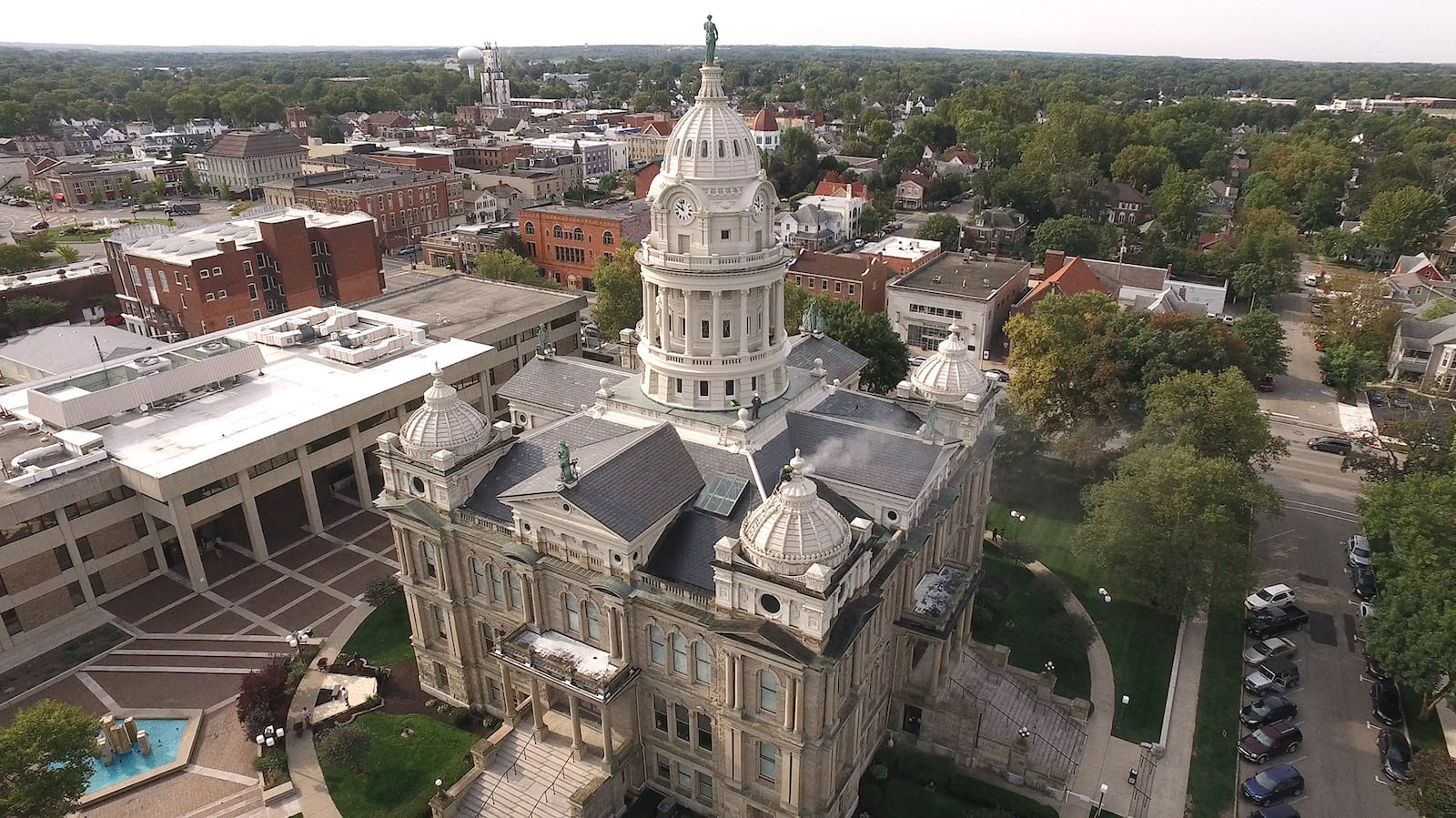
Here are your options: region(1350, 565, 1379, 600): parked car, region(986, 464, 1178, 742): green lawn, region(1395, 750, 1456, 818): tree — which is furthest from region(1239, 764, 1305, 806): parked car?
region(1350, 565, 1379, 600): parked car

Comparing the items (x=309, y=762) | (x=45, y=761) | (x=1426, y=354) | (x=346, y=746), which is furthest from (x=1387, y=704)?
(x=45, y=761)

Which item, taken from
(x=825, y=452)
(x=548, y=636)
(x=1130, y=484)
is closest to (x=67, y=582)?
(x=548, y=636)

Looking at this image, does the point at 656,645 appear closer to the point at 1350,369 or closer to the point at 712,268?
the point at 712,268

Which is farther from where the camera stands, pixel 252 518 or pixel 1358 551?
pixel 1358 551

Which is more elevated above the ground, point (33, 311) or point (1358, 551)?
point (33, 311)

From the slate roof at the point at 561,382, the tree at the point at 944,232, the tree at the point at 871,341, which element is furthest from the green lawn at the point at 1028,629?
the tree at the point at 944,232
